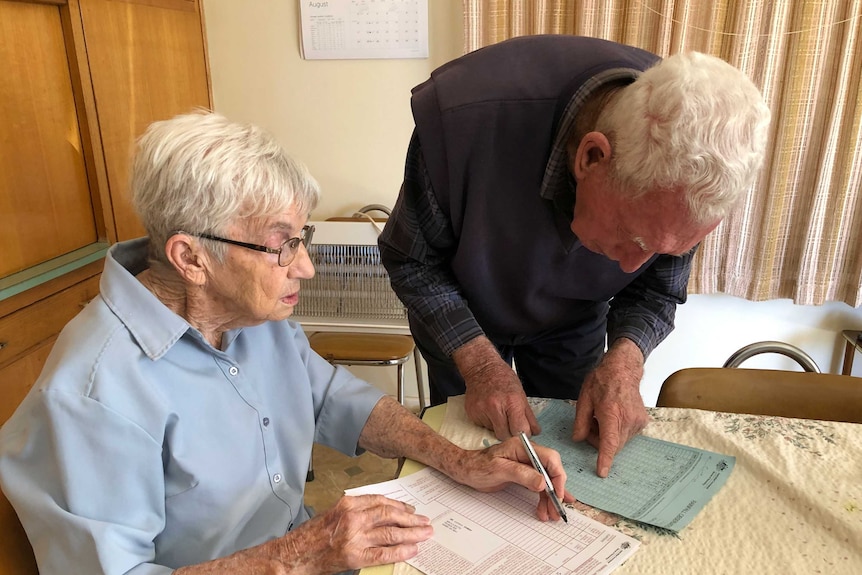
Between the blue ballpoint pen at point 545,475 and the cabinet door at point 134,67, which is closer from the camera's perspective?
the blue ballpoint pen at point 545,475

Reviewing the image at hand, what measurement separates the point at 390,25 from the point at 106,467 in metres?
2.16

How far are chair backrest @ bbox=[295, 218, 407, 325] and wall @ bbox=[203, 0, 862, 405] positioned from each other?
1.07 ft

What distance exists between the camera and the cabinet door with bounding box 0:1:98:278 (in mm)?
1938

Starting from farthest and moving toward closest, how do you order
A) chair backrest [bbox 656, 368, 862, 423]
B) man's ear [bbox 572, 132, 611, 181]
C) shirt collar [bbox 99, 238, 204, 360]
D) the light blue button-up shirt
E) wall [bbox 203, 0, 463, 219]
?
wall [bbox 203, 0, 463, 219] < chair backrest [bbox 656, 368, 862, 423] < man's ear [bbox 572, 132, 611, 181] < shirt collar [bbox 99, 238, 204, 360] < the light blue button-up shirt

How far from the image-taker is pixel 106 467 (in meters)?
0.85

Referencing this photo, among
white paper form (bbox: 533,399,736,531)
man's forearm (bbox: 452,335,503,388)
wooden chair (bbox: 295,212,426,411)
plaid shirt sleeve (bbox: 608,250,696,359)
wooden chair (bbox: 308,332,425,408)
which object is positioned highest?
plaid shirt sleeve (bbox: 608,250,696,359)

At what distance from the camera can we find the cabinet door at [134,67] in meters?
2.25

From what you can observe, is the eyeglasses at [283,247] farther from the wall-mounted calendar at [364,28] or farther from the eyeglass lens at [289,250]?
the wall-mounted calendar at [364,28]

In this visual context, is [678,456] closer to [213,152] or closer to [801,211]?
[213,152]

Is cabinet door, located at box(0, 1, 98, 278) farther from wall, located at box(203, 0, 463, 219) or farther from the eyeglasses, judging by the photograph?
the eyeglasses

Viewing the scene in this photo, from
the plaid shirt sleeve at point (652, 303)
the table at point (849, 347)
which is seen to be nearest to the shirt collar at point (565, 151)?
the plaid shirt sleeve at point (652, 303)

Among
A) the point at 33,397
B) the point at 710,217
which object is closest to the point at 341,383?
the point at 33,397

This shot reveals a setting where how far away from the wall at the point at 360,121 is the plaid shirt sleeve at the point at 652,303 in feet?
4.16

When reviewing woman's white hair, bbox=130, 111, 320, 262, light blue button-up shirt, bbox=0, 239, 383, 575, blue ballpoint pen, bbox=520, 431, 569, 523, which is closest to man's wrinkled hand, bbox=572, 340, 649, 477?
blue ballpoint pen, bbox=520, 431, 569, 523
